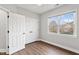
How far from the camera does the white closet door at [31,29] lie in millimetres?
1753

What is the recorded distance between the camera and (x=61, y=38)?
1.67 meters

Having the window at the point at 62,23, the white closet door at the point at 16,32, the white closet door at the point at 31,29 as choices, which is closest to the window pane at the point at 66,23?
the window at the point at 62,23

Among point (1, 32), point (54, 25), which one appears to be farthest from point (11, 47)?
point (54, 25)

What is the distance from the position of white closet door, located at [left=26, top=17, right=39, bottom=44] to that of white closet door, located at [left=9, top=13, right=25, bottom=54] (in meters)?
0.14

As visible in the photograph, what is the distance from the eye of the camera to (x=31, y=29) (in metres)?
1.87

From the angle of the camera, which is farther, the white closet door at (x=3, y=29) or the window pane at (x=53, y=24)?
the white closet door at (x=3, y=29)

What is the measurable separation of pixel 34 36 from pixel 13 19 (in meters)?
0.73

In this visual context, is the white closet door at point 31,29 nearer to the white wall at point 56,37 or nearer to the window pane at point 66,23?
the white wall at point 56,37

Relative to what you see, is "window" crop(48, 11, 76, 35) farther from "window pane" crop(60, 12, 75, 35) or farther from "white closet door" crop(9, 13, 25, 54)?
"white closet door" crop(9, 13, 25, 54)

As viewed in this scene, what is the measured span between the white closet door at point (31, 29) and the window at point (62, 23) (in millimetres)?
354

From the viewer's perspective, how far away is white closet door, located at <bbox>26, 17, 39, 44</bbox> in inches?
69.0

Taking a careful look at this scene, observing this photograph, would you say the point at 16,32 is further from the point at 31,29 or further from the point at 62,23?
the point at 62,23

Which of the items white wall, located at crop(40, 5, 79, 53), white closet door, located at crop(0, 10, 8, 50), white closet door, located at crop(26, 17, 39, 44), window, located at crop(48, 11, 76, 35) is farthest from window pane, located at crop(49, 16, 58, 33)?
white closet door, located at crop(0, 10, 8, 50)

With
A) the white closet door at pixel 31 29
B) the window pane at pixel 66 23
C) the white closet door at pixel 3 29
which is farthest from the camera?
the white closet door at pixel 3 29
